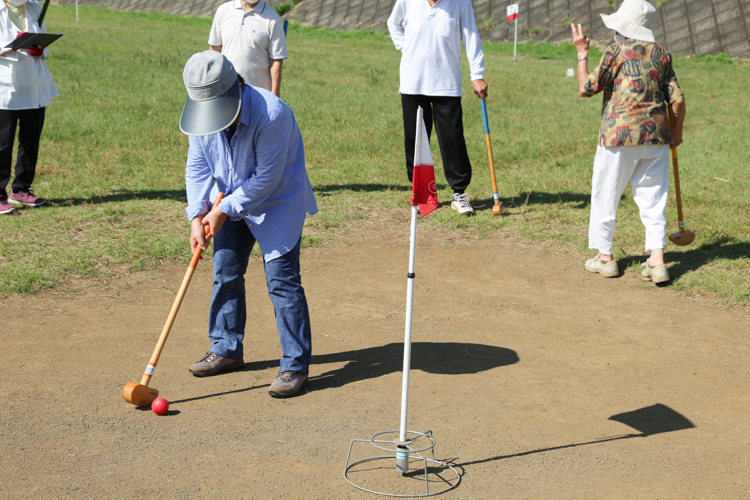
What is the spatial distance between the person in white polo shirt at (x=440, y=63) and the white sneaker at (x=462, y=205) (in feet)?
0.66

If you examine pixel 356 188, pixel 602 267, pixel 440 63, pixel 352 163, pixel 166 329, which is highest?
pixel 440 63

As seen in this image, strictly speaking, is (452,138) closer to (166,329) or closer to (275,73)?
(275,73)

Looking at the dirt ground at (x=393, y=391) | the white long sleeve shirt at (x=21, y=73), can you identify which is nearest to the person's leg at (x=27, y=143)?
the white long sleeve shirt at (x=21, y=73)

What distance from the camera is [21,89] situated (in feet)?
22.4

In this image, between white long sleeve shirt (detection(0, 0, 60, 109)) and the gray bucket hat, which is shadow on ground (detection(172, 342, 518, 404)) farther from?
white long sleeve shirt (detection(0, 0, 60, 109))

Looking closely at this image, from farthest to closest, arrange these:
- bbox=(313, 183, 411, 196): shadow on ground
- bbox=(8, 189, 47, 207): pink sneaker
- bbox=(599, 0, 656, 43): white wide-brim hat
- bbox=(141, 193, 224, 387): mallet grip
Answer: bbox=(313, 183, 411, 196): shadow on ground
bbox=(8, 189, 47, 207): pink sneaker
bbox=(599, 0, 656, 43): white wide-brim hat
bbox=(141, 193, 224, 387): mallet grip

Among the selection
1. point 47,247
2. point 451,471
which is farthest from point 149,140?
point 451,471

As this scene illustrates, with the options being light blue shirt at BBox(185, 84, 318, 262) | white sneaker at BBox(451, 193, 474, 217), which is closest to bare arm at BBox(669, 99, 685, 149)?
white sneaker at BBox(451, 193, 474, 217)

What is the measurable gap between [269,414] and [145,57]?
14.7 m

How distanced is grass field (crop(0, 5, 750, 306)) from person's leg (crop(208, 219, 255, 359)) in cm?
194

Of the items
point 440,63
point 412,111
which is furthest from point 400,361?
point 440,63

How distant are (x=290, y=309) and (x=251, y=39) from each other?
373cm

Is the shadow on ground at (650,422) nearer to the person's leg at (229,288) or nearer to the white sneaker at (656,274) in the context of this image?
the person's leg at (229,288)

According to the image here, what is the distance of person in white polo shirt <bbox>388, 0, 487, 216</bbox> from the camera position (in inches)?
286
